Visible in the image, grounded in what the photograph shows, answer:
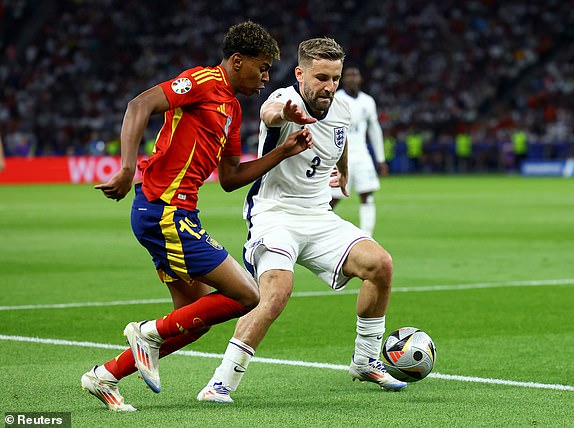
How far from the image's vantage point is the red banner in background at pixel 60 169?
119ft

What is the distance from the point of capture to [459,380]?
6.93 meters

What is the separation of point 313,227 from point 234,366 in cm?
110

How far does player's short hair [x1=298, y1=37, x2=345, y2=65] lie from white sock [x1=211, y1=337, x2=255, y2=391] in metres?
1.71

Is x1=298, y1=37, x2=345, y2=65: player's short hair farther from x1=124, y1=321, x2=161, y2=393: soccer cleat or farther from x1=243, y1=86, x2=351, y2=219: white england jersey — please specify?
x1=124, y1=321, x2=161, y2=393: soccer cleat

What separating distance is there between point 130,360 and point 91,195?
79.6 feet

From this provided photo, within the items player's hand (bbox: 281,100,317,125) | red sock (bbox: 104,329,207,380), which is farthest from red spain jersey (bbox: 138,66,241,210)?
red sock (bbox: 104,329,207,380)

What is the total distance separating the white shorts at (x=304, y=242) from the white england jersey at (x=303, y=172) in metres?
0.08

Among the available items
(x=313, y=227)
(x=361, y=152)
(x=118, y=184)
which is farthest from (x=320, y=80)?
Result: (x=361, y=152)

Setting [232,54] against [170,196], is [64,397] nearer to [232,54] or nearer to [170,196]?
[170,196]

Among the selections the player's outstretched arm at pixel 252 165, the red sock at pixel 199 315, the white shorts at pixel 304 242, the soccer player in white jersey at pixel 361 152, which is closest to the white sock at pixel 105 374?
the red sock at pixel 199 315

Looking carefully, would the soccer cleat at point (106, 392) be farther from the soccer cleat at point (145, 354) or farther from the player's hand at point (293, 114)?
the player's hand at point (293, 114)

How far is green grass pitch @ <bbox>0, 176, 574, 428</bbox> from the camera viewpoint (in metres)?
6.02

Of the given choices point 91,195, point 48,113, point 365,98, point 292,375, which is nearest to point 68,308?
point 292,375

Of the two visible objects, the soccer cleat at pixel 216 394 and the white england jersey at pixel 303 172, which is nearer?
the soccer cleat at pixel 216 394
